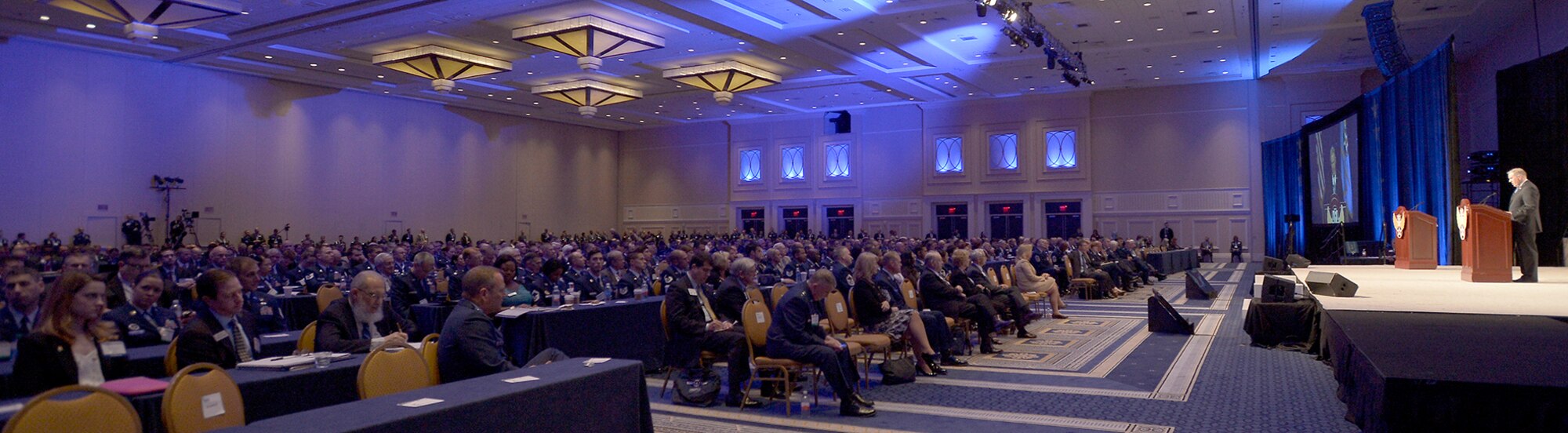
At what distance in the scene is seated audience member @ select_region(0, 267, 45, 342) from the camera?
15.8 ft

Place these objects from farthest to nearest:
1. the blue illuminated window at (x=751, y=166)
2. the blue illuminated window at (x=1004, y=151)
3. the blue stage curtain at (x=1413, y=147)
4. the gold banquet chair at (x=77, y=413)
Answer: the blue illuminated window at (x=751, y=166), the blue illuminated window at (x=1004, y=151), the blue stage curtain at (x=1413, y=147), the gold banquet chair at (x=77, y=413)

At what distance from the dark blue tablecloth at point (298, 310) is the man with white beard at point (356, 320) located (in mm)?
3807

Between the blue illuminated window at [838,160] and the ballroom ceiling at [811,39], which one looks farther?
the blue illuminated window at [838,160]

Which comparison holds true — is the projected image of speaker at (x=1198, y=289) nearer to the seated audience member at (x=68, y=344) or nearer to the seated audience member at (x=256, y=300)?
the seated audience member at (x=256, y=300)

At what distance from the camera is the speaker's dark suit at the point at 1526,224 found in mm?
7082

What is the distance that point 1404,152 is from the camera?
47.2 feet

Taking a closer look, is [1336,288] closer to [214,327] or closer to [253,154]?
[214,327]

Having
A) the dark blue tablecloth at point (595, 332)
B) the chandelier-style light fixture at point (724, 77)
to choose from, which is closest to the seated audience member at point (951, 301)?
the dark blue tablecloth at point (595, 332)

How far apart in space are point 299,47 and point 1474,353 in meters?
19.9

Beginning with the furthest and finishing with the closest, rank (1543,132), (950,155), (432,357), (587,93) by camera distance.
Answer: (950,155), (587,93), (1543,132), (432,357)

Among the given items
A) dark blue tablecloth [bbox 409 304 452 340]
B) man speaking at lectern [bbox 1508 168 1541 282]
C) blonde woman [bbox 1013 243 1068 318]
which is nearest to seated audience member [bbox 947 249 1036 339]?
blonde woman [bbox 1013 243 1068 318]

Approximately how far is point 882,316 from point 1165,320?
4206 millimetres

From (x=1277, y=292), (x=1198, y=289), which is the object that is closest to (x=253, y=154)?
(x=1198, y=289)

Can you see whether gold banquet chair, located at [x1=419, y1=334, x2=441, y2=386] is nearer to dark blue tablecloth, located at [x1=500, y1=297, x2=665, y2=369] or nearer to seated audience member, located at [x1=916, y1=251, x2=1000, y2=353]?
dark blue tablecloth, located at [x1=500, y1=297, x2=665, y2=369]
